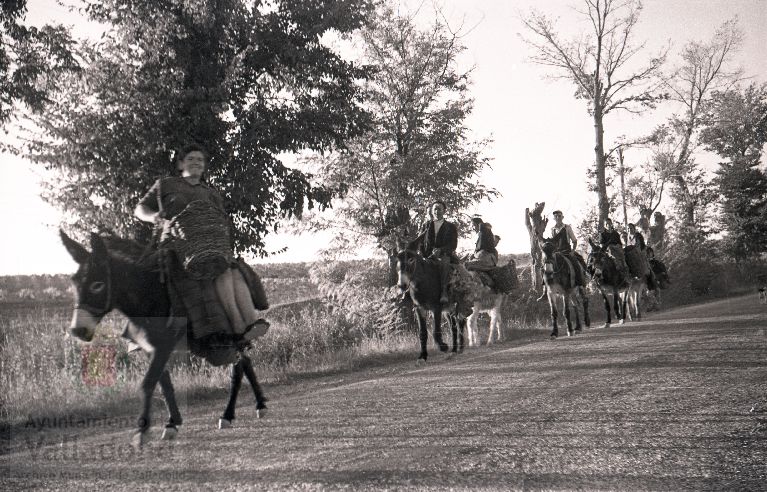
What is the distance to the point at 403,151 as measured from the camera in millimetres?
19859

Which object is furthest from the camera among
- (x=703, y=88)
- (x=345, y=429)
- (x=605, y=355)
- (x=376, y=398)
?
(x=703, y=88)

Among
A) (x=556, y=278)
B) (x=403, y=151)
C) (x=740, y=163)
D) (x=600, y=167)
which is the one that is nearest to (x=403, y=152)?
(x=403, y=151)

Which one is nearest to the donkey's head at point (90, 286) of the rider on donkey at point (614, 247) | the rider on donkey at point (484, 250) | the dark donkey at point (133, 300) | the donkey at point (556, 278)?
the dark donkey at point (133, 300)

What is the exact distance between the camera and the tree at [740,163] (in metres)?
41.2

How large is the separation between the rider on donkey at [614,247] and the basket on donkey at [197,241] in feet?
52.6

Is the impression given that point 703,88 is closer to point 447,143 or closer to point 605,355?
point 447,143

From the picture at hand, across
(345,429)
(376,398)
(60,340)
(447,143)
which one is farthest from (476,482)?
(447,143)

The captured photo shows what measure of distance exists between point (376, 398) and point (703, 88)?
1590 inches

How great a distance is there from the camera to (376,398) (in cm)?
775

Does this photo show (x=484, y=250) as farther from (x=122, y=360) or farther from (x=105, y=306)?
(x=105, y=306)

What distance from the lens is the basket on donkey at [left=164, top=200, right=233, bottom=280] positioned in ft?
17.7

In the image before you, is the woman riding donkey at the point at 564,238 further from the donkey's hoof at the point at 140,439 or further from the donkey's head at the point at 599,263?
the donkey's hoof at the point at 140,439

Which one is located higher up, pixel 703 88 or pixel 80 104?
pixel 703 88

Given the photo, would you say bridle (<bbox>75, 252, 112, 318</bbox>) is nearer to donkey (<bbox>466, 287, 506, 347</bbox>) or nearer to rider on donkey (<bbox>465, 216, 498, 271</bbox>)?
rider on donkey (<bbox>465, 216, 498, 271</bbox>)
